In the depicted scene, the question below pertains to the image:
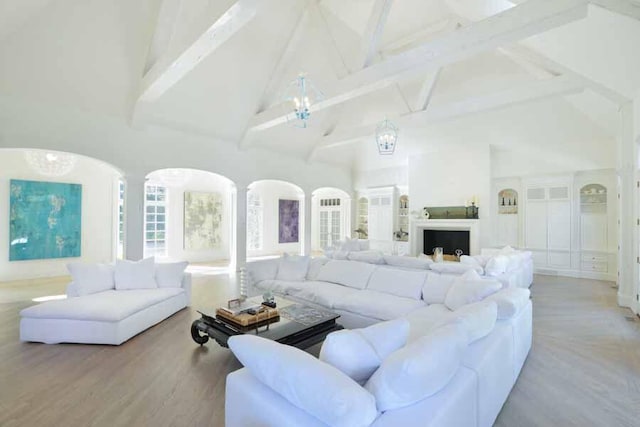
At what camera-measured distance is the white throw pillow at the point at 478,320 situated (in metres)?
1.89

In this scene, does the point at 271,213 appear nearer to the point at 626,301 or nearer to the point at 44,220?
the point at 44,220

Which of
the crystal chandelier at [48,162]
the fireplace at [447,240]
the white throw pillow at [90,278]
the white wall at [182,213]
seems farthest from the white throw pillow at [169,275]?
the fireplace at [447,240]

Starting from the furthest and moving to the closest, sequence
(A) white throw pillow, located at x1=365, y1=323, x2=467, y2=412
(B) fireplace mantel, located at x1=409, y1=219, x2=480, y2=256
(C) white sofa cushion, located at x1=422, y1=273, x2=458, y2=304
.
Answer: (B) fireplace mantel, located at x1=409, y1=219, x2=480, y2=256 < (C) white sofa cushion, located at x1=422, y1=273, x2=458, y2=304 < (A) white throw pillow, located at x1=365, y1=323, x2=467, y2=412

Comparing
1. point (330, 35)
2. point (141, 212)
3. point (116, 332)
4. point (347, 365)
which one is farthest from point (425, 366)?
point (141, 212)

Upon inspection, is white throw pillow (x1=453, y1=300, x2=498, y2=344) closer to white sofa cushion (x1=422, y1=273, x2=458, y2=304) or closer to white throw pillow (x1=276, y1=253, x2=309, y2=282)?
white sofa cushion (x1=422, y1=273, x2=458, y2=304)

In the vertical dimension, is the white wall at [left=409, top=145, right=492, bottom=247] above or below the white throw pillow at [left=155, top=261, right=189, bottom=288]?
above

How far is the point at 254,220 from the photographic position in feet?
37.4

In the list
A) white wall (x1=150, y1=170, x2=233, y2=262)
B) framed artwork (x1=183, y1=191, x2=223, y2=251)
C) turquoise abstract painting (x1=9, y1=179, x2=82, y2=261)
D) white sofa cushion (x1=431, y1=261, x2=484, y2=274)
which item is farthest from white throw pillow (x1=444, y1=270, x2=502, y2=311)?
turquoise abstract painting (x1=9, y1=179, x2=82, y2=261)

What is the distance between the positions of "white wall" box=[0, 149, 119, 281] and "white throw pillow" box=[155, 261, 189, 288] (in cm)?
450

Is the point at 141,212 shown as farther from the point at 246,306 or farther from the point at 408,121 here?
the point at 408,121

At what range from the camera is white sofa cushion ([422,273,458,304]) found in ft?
11.7

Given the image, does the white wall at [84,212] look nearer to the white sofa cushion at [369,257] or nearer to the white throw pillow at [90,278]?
the white throw pillow at [90,278]

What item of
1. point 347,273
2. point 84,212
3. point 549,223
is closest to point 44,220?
point 84,212

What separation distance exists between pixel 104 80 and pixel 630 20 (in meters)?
6.98
